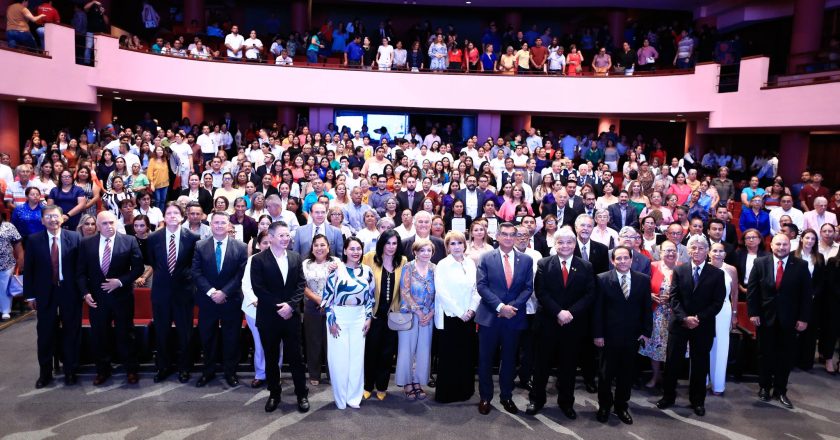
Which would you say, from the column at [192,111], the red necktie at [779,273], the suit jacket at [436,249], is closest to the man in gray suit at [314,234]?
the suit jacket at [436,249]

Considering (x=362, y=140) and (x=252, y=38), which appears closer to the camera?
(x=362, y=140)

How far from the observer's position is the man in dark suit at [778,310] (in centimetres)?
567

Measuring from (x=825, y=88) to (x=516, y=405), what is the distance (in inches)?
384

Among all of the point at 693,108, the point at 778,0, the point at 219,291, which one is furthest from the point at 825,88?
the point at 219,291

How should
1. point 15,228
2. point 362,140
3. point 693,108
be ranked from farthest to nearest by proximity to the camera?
point 693,108 < point 362,140 < point 15,228

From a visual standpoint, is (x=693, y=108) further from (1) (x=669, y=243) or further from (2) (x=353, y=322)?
(2) (x=353, y=322)

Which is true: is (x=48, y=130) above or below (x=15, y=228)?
above

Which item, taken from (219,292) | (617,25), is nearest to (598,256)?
(219,292)

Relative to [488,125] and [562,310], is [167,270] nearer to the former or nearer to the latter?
[562,310]

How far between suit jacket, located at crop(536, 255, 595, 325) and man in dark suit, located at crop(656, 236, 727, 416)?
0.85m

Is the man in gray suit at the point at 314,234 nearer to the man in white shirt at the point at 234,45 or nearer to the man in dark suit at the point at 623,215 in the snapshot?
the man in dark suit at the point at 623,215

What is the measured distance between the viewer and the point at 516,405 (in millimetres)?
5457

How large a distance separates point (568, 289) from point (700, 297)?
1186 millimetres

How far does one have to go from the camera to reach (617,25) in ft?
59.5
